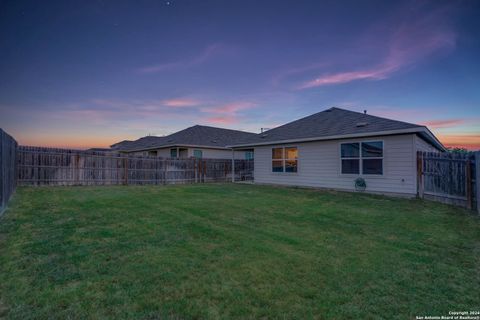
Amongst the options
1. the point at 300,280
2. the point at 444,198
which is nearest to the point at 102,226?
the point at 300,280

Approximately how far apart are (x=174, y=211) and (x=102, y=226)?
1.92 meters

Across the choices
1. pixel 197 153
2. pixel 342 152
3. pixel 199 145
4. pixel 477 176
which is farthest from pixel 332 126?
pixel 197 153

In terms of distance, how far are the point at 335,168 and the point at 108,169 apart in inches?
485

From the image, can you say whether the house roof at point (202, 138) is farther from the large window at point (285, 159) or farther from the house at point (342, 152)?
the house at point (342, 152)

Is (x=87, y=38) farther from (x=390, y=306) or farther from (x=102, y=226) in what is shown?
(x=390, y=306)

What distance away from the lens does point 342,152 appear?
443 inches

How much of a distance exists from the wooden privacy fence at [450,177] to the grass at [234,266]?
5.95 ft

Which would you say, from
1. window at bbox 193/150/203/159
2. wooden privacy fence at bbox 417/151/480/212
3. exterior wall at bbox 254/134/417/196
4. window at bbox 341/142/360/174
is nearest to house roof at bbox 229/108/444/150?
exterior wall at bbox 254/134/417/196

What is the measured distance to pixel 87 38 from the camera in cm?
992

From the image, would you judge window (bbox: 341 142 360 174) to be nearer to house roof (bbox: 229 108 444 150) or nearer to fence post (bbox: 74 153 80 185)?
house roof (bbox: 229 108 444 150)

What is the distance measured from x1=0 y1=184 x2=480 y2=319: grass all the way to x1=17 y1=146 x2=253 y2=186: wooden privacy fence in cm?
717

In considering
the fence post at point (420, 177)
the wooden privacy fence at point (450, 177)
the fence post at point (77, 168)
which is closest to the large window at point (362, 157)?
the fence post at point (420, 177)

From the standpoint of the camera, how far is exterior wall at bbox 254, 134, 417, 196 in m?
9.30

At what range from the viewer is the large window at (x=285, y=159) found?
43.9ft
